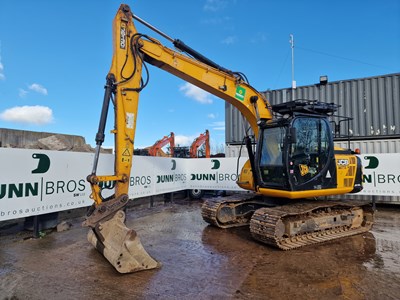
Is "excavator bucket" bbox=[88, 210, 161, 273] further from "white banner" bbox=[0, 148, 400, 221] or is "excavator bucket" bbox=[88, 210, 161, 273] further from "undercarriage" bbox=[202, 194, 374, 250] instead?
"white banner" bbox=[0, 148, 400, 221]

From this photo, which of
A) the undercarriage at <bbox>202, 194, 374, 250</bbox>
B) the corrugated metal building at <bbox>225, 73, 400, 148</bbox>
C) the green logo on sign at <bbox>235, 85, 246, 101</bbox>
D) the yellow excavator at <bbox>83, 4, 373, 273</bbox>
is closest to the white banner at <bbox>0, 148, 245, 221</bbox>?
the yellow excavator at <bbox>83, 4, 373, 273</bbox>

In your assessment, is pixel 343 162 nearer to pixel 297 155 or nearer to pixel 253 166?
pixel 297 155

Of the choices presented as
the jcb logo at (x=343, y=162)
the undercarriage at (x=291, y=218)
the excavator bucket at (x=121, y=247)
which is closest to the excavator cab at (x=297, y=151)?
the jcb logo at (x=343, y=162)

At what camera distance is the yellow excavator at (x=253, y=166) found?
455 cm

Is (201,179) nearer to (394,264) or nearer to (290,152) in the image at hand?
(290,152)

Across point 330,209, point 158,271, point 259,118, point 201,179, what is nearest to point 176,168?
point 201,179

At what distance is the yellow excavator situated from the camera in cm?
455

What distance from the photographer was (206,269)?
4.53m

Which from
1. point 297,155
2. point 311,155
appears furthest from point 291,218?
point 311,155

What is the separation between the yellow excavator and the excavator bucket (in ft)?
0.05

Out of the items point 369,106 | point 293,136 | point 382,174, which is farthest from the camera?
point 369,106

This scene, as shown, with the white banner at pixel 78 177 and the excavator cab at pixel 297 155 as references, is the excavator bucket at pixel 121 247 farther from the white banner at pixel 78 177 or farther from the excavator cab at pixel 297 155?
the excavator cab at pixel 297 155

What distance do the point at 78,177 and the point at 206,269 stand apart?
4.25 meters

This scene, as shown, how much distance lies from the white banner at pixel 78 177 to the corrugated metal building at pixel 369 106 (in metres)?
1.64
